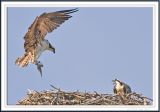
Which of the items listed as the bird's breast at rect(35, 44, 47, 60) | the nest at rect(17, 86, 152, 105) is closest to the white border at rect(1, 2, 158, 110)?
the nest at rect(17, 86, 152, 105)

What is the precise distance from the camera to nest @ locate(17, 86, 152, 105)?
5512mm

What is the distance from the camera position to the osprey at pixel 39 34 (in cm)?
563

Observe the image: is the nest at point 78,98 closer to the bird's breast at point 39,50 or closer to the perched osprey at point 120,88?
the perched osprey at point 120,88

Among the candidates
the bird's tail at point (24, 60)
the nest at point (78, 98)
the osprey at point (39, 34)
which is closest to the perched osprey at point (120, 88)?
the nest at point (78, 98)

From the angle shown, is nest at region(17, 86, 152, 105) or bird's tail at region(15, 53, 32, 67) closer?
nest at region(17, 86, 152, 105)

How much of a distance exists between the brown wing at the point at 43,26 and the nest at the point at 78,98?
1.40 ft

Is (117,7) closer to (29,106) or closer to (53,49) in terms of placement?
(53,49)

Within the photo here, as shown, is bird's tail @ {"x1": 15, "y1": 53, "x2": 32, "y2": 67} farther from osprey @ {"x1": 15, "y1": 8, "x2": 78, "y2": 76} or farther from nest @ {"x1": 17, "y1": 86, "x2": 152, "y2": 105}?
nest @ {"x1": 17, "y1": 86, "x2": 152, "y2": 105}

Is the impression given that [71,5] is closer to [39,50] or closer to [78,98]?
[39,50]

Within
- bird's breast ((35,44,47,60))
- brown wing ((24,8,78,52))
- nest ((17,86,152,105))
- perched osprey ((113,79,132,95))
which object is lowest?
nest ((17,86,152,105))

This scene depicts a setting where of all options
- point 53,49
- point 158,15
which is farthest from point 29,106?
point 158,15

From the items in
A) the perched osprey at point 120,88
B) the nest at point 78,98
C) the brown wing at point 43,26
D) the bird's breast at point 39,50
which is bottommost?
the nest at point 78,98

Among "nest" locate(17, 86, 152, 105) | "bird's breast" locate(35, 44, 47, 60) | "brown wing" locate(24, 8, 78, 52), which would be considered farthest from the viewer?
"bird's breast" locate(35, 44, 47, 60)

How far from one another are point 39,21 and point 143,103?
1088 millimetres
